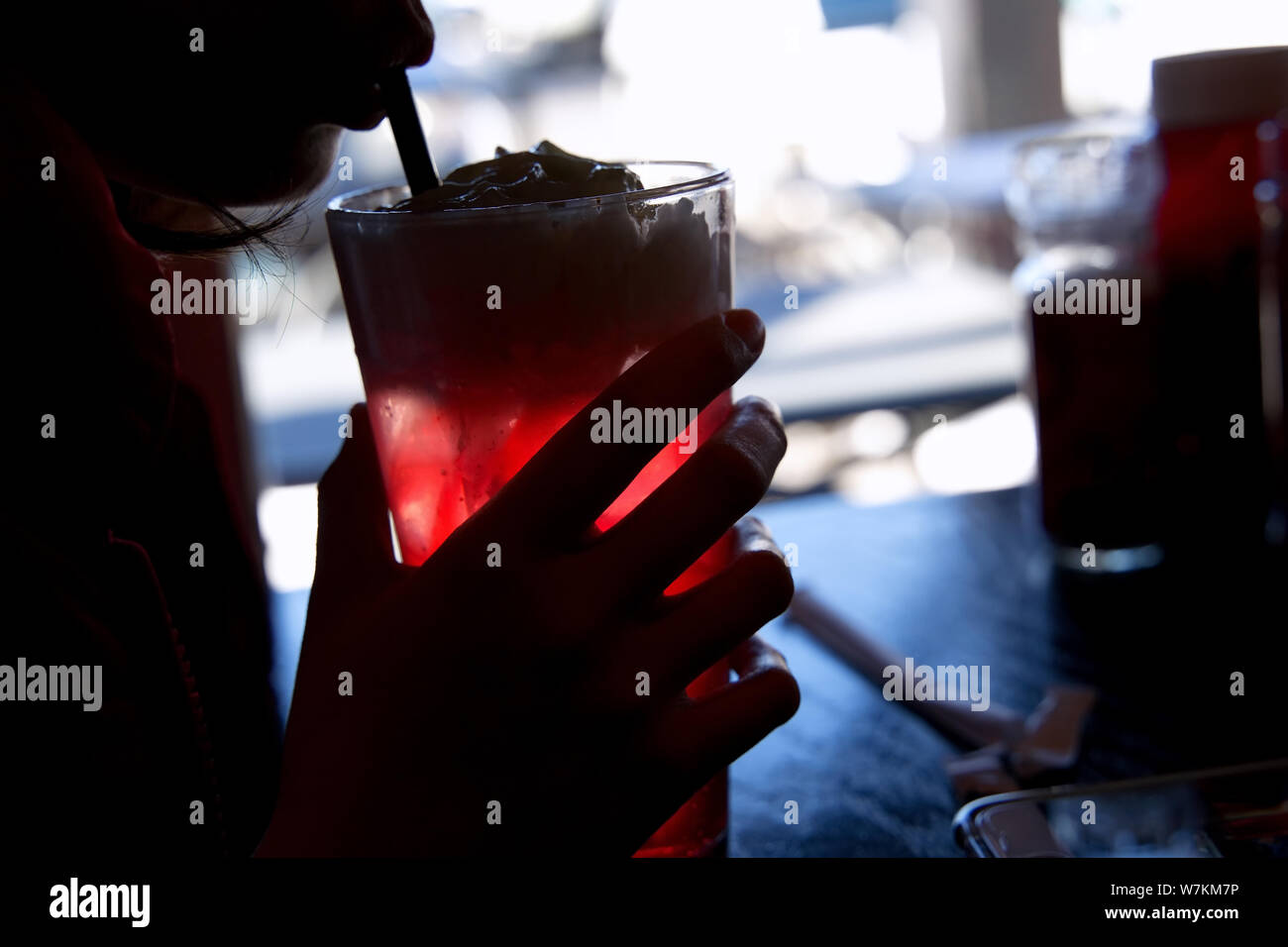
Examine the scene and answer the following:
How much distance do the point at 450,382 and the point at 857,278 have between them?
17.4ft

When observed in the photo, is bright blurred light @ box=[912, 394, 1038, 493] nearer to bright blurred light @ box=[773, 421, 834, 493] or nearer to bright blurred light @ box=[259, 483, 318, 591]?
bright blurred light @ box=[773, 421, 834, 493]

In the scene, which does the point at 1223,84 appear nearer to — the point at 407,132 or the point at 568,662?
the point at 407,132

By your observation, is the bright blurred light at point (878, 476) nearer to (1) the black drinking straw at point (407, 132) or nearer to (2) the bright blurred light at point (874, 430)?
(2) the bright blurred light at point (874, 430)

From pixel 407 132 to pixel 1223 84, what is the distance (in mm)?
835

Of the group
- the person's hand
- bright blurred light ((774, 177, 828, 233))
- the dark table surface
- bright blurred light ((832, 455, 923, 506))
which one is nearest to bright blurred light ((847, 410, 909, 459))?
bright blurred light ((832, 455, 923, 506))

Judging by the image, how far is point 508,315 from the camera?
0.64 m

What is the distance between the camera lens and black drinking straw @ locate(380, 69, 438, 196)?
2.36 feet

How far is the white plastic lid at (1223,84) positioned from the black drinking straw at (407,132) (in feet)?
2.59

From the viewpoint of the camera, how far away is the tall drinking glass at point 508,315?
0.62 m
